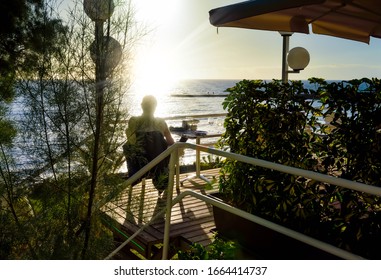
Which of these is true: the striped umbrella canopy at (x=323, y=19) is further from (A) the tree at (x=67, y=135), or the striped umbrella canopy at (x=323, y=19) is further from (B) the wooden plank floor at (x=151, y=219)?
(B) the wooden plank floor at (x=151, y=219)

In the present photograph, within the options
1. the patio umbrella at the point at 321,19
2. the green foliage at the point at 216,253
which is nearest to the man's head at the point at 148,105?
the patio umbrella at the point at 321,19

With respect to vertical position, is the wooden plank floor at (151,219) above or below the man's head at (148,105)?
below

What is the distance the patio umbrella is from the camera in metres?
2.88

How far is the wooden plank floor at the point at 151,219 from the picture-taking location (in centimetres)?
251

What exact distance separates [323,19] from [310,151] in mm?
2255

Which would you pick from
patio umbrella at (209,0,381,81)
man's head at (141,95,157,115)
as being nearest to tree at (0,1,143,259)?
patio umbrella at (209,0,381,81)

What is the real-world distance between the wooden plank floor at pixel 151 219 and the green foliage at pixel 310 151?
59 cm

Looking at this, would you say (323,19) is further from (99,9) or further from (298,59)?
(99,9)

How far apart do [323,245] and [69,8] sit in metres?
1.88

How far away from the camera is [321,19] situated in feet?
13.1

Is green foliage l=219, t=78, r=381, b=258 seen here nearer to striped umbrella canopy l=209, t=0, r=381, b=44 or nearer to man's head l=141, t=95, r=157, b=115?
striped umbrella canopy l=209, t=0, r=381, b=44

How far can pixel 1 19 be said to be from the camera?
235cm

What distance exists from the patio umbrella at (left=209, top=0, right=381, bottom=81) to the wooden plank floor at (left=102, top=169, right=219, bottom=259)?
4.94ft
